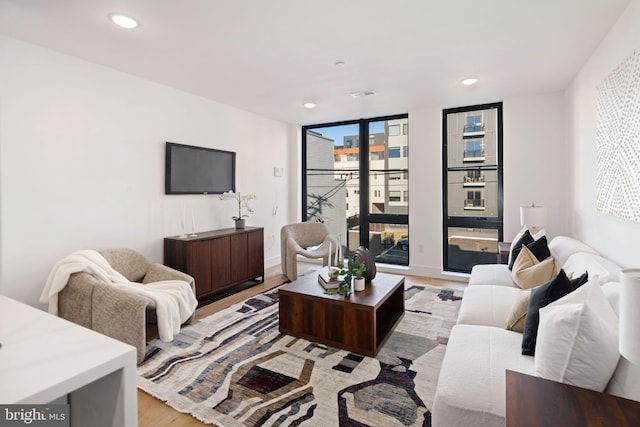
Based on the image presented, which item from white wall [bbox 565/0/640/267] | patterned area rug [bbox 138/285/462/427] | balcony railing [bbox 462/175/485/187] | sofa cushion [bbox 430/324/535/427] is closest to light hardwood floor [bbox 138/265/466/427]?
patterned area rug [bbox 138/285/462/427]

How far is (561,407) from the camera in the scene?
102cm

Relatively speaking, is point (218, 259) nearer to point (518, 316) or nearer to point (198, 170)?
point (198, 170)

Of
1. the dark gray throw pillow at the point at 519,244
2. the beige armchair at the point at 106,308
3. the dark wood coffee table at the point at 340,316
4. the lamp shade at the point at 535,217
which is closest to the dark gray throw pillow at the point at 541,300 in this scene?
the dark wood coffee table at the point at 340,316

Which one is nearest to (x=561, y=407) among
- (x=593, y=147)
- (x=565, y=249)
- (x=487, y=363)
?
(x=487, y=363)

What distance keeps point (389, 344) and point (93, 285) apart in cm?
238

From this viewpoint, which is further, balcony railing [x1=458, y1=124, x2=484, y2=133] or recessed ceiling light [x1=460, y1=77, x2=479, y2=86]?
balcony railing [x1=458, y1=124, x2=484, y2=133]

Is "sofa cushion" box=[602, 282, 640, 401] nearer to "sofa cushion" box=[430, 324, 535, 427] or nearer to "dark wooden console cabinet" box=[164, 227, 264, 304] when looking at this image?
"sofa cushion" box=[430, 324, 535, 427]

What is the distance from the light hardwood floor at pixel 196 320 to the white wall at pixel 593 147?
1.69m

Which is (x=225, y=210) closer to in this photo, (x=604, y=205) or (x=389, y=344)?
(x=389, y=344)

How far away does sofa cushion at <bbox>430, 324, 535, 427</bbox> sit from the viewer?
4.23ft

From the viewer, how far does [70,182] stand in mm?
2973

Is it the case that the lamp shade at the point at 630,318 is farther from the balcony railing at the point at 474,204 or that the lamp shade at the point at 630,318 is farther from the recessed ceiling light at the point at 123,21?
the balcony railing at the point at 474,204

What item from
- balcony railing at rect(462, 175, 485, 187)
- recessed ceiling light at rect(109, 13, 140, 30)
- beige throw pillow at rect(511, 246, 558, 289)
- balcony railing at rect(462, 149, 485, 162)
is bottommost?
beige throw pillow at rect(511, 246, 558, 289)

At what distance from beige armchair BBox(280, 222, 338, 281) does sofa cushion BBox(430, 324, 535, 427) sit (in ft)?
8.66
